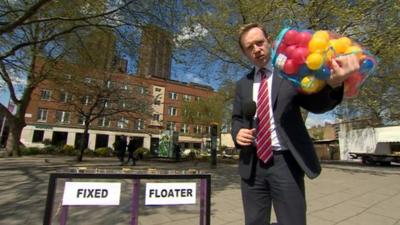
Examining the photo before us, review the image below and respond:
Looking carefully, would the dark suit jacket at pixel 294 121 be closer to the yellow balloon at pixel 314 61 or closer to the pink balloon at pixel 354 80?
the pink balloon at pixel 354 80

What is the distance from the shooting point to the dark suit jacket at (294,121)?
6.63 feet

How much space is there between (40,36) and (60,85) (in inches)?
142

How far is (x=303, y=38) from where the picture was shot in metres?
1.90

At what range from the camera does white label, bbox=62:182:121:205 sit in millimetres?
2977

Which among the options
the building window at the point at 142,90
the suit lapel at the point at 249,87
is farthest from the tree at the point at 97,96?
the suit lapel at the point at 249,87

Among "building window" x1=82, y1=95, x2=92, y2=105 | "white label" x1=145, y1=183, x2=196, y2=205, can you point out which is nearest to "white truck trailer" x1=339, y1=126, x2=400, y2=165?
"building window" x1=82, y1=95, x2=92, y2=105

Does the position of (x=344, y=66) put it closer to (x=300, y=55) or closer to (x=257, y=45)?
(x=300, y=55)

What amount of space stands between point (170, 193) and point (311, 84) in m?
2.02

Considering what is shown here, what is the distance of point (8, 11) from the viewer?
10.6 metres

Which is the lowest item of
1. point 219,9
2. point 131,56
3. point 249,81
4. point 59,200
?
point 59,200

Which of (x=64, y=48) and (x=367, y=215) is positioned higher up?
(x=64, y=48)

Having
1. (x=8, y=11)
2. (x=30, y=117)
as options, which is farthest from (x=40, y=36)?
(x=30, y=117)

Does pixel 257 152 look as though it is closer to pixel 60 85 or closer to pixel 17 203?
pixel 17 203

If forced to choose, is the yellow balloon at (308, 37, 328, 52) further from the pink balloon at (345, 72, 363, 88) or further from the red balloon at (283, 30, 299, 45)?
the pink balloon at (345, 72, 363, 88)
